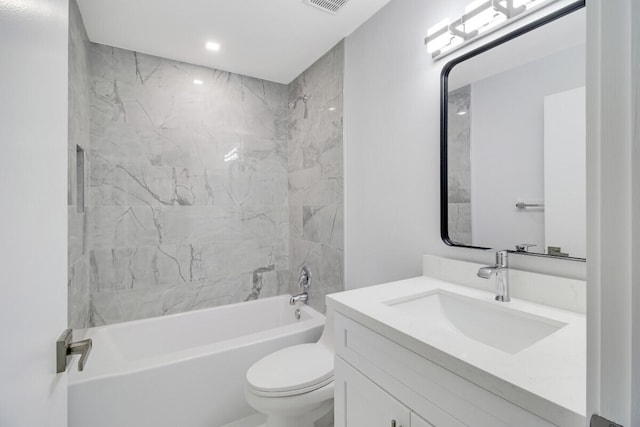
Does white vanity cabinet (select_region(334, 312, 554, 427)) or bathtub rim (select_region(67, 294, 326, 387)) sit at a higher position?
white vanity cabinet (select_region(334, 312, 554, 427))

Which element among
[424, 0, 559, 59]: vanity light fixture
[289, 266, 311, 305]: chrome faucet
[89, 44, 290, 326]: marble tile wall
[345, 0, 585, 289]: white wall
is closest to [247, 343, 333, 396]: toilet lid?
[345, 0, 585, 289]: white wall

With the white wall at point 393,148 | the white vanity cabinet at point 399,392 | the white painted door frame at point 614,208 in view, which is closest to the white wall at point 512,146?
the white wall at point 393,148

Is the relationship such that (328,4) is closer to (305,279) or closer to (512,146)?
(512,146)

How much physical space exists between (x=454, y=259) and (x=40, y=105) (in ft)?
4.85

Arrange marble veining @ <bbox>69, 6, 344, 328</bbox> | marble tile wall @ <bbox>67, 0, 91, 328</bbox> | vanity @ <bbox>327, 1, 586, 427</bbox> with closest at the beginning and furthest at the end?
1. vanity @ <bbox>327, 1, 586, 427</bbox>
2. marble tile wall @ <bbox>67, 0, 91, 328</bbox>
3. marble veining @ <bbox>69, 6, 344, 328</bbox>

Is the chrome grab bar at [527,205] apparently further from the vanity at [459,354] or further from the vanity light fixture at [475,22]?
the vanity light fixture at [475,22]

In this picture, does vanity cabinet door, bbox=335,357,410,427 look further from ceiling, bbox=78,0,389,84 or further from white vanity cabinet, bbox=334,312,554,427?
ceiling, bbox=78,0,389,84

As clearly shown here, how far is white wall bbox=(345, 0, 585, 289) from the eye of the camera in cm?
150

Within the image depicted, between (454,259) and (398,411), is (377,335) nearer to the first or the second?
(398,411)

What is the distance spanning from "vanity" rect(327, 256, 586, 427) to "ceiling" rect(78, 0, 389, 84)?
1.62 metres

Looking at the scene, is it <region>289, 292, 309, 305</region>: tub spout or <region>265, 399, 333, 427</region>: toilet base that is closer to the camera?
<region>265, 399, 333, 427</region>: toilet base

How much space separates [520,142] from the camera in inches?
46.1

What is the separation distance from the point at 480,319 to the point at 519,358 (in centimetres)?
47

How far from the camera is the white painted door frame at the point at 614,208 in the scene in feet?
1.05
